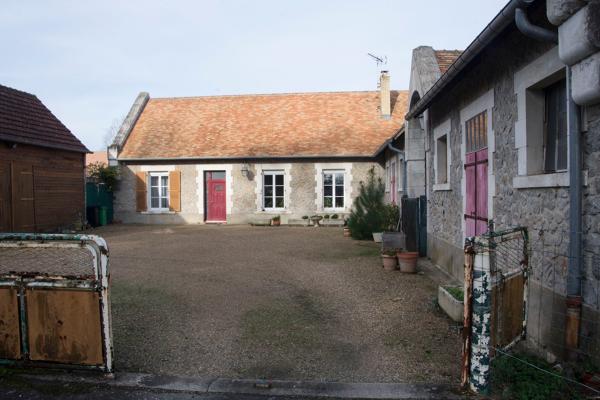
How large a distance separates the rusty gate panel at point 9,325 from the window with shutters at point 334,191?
1544 cm

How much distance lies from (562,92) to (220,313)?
4.52m

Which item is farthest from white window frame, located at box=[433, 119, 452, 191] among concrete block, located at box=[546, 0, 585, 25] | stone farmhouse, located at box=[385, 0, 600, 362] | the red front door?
the red front door

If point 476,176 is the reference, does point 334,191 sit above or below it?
below

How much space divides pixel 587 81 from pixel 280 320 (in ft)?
12.9

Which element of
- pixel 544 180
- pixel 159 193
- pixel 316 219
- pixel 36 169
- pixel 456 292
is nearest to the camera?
pixel 544 180

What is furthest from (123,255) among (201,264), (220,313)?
(220,313)

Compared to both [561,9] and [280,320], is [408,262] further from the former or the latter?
[561,9]

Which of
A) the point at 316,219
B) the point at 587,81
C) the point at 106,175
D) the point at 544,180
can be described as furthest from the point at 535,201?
the point at 106,175

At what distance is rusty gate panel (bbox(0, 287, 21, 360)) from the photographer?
13.0 feet

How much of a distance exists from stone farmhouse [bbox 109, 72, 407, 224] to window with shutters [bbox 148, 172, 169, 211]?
0.04 m

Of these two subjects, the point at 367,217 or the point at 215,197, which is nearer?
the point at 367,217

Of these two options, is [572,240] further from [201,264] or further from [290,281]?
[201,264]

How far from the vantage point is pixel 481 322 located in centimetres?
339

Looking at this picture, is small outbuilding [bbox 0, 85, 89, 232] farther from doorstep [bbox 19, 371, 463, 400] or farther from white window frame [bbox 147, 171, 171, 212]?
doorstep [bbox 19, 371, 463, 400]
